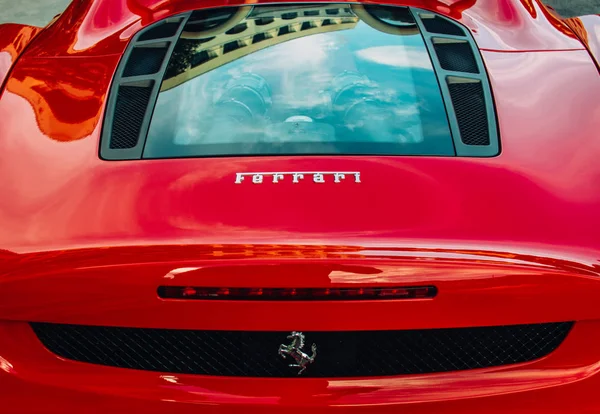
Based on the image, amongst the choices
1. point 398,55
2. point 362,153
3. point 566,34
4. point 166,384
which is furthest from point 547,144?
point 166,384

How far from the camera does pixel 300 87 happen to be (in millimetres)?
2406

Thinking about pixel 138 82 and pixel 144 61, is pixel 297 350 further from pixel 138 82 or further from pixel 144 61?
pixel 144 61

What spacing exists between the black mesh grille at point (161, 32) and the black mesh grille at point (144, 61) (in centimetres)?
9

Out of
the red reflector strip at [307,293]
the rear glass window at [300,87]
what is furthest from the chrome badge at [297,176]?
the red reflector strip at [307,293]

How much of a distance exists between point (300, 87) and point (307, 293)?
0.88 metres

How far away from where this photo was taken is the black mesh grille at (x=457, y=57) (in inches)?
97.3

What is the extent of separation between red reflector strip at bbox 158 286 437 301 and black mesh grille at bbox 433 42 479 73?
963 millimetres

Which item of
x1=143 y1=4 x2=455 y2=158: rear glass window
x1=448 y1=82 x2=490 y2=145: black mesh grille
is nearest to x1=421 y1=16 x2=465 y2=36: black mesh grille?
x1=143 y1=4 x2=455 y2=158: rear glass window

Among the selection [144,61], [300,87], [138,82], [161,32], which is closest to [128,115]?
[138,82]

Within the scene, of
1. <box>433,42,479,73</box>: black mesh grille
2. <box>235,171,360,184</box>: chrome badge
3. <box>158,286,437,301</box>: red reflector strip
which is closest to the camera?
<box>158,286,437,301</box>: red reflector strip

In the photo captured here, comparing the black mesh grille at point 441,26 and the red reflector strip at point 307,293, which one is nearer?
the red reflector strip at point 307,293

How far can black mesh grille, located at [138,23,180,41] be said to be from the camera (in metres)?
2.76

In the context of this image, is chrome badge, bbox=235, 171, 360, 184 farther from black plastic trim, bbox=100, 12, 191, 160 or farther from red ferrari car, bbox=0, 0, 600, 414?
black plastic trim, bbox=100, 12, 191, 160

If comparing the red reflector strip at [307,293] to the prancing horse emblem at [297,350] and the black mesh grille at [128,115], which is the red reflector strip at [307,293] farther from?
the black mesh grille at [128,115]
